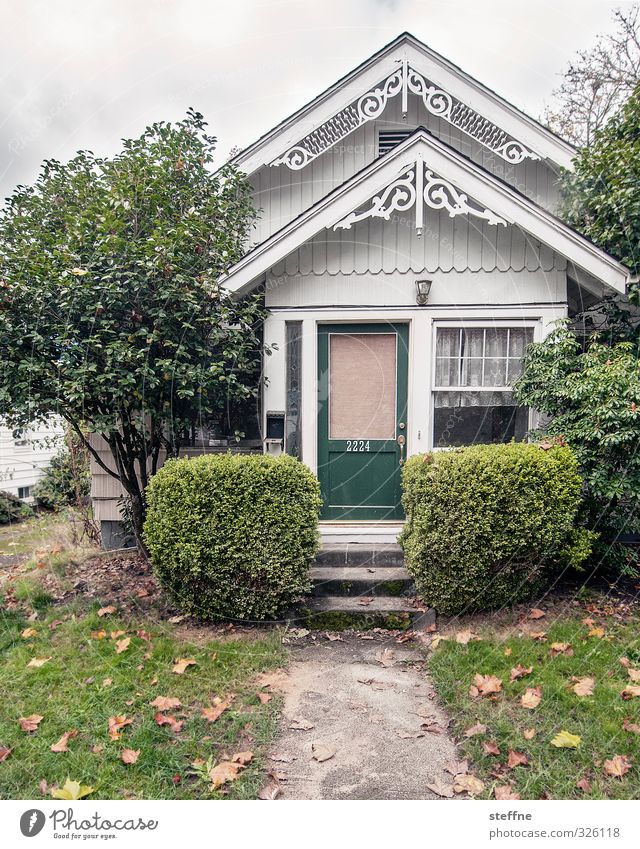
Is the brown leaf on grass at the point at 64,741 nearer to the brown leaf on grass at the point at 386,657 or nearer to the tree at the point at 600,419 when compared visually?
the brown leaf on grass at the point at 386,657

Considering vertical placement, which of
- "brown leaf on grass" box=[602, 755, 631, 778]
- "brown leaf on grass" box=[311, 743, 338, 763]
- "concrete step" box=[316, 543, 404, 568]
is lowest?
"brown leaf on grass" box=[311, 743, 338, 763]

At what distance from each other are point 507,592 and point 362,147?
5.92 metres

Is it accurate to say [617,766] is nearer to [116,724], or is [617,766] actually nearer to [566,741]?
[566,741]

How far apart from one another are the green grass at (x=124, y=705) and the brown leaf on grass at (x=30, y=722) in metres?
0.04

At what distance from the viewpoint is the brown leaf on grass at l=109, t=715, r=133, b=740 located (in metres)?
2.88

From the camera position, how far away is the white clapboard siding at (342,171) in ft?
22.1

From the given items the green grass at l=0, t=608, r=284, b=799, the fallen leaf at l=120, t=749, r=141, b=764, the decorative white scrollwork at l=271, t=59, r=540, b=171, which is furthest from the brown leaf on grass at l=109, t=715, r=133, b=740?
the decorative white scrollwork at l=271, t=59, r=540, b=171

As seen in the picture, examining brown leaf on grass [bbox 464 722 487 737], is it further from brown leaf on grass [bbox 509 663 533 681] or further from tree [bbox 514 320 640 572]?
tree [bbox 514 320 640 572]

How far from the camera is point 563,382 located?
5.04 meters

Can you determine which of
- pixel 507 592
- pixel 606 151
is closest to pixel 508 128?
pixel 606 151

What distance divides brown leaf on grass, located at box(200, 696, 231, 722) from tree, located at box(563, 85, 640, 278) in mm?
5811

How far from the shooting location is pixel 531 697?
10.2 feet

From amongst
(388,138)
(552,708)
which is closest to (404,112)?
(388,138)

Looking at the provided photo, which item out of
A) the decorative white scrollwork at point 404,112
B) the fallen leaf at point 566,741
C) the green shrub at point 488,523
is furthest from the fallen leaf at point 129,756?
the decorative white scrollwork at point 404,112
